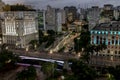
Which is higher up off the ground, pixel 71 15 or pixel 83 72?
pixel 71 15

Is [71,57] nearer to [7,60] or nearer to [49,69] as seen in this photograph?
[49,69]

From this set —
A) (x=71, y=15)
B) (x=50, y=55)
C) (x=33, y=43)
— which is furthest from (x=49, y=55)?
(x=71, y=15)

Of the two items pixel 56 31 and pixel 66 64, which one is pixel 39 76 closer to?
pixel 66 64

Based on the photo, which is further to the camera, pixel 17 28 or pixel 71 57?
pixel 17 28

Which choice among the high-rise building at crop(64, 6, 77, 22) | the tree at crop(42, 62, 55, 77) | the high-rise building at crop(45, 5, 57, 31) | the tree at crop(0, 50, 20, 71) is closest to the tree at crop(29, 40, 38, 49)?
the tree at crop(0, 50, 20, 71)

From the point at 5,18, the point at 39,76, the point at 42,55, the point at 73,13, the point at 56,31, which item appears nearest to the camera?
the point at 39,76

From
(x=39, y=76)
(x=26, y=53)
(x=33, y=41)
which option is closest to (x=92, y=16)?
(x=33, y=41)

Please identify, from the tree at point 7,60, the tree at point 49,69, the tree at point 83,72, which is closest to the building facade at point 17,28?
the tree at point 7,60

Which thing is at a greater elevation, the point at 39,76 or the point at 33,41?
the point at 33,41

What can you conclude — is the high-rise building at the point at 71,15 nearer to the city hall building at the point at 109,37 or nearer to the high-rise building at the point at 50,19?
the high-rise building at the point at 50,19
